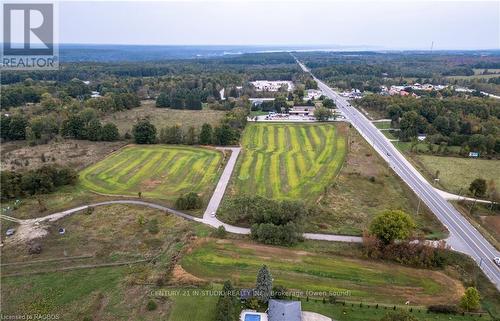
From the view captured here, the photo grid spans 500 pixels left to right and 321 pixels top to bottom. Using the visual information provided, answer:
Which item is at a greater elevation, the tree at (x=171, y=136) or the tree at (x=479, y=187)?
the tree at (x=171, y=136)

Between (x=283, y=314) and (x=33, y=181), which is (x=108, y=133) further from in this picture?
(x=283, y=314)

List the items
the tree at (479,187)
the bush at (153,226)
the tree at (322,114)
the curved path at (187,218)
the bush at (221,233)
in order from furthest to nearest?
the tree at (322,114) → the tree at (479,187) → the bush at (153,226) → the curved path at (187,218) → the bush at (221,233)

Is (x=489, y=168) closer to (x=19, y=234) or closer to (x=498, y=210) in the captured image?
(x=498, y=210)

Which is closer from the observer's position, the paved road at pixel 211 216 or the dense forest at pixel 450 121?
the paved road at pixel 211 216

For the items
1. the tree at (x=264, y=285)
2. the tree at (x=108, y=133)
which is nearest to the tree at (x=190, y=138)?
the tree at (x=108, y=133)

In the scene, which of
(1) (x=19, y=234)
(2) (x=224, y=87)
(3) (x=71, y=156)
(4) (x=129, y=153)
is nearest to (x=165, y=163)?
(4) (x=129, y=153)

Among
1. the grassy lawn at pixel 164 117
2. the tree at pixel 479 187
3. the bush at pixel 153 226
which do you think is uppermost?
the grassy lawn at pixel 164 117

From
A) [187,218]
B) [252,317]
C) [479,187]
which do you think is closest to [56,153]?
[187,218]

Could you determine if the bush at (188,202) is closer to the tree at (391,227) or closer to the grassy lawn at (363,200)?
the grassy lawn at (363,200)
